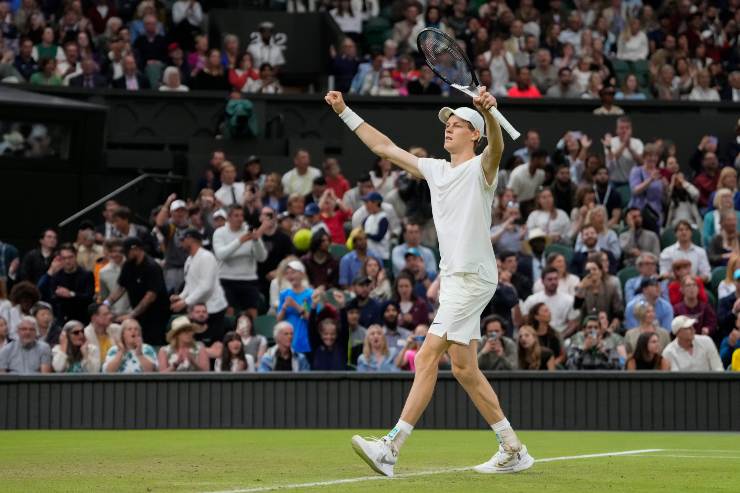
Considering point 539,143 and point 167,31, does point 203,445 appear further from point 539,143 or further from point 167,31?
point 167,31

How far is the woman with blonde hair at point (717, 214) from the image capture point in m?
19.1

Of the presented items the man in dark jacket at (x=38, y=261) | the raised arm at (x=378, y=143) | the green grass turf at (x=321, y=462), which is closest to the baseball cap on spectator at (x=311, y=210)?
the man in dark jacket at (x=38, y=261)

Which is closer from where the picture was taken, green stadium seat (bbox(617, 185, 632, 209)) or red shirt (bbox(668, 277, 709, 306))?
red shirt (bbox(668, 277, 709, 306))

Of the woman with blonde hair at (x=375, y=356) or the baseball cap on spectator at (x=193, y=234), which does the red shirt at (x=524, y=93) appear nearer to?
the baseball cap on spectator at (x=193, y=234)

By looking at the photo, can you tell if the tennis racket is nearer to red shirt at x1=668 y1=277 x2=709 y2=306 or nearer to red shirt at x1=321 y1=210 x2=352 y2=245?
red shirt at x1=668 y1=277 x2=709 y2=306

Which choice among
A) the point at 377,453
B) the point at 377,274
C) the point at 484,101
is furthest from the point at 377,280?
the point at 484,101

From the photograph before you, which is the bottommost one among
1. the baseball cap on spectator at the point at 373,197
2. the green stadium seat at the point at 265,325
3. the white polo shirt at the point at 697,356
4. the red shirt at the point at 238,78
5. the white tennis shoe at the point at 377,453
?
the white tennis shoe at the point at 377,453

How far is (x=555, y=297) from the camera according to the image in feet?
55.7

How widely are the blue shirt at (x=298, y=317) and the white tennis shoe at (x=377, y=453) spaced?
7868 mm

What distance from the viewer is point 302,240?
18.8 m

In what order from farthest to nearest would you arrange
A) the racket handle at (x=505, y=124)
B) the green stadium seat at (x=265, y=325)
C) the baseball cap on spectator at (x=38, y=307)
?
1. the green stadium seat at (x=265, y=325)
2. the baseball cap on spectator at (x=38, y=307)
3. the racket handle at (x=505, y=124)

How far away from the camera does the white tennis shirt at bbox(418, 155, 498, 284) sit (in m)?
8.86

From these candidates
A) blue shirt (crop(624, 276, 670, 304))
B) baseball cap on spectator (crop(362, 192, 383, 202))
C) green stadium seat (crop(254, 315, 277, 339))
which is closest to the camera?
blue shirt (crop(624, 276, 670, 304))

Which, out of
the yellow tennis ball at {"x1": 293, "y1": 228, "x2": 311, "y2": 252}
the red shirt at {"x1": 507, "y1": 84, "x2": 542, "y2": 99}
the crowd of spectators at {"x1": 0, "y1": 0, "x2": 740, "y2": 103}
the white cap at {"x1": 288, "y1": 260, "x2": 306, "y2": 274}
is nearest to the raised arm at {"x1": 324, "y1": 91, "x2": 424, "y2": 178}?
the white cap at {"x1": 288, "y1": 260, "x2": 306, "y2": 274}
